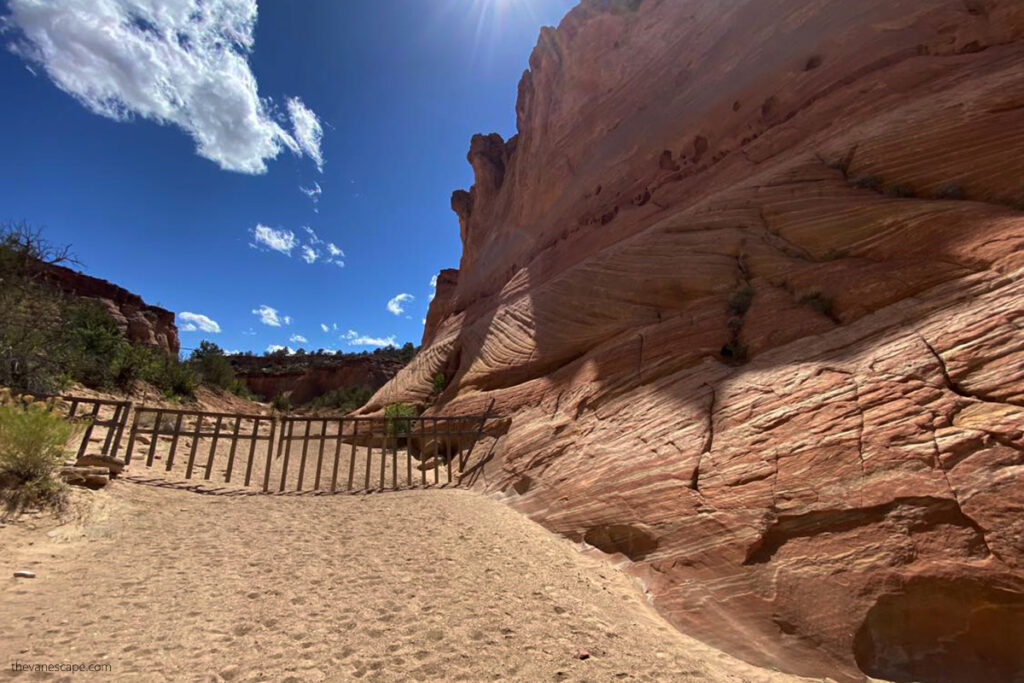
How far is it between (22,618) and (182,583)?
3.98ft

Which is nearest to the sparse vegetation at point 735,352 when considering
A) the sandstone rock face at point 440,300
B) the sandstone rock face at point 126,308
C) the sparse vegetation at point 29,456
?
the sparse vegetation at point 29,456

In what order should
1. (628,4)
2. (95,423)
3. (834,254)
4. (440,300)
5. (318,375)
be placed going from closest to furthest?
(834,254), (95,423), (628,4), (440,300), (318,375)

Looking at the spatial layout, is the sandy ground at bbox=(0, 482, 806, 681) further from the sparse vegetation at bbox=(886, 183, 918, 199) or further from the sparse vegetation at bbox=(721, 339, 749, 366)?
the sparse vegetation at bbox=(886, 183, 918, 199)

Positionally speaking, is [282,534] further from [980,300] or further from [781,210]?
[781,210]

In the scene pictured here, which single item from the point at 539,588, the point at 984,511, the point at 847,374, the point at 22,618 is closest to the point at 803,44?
the point at 847,374

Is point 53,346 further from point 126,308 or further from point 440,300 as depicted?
point 126,308

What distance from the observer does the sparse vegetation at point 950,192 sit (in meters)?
7.18

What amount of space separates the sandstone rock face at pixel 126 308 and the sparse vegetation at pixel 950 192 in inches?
1420

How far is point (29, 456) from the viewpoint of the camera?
5.89 m

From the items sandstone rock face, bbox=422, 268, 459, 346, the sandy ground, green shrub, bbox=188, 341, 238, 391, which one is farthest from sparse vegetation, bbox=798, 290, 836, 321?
green shrub, bbox=188, 341, 238, 391

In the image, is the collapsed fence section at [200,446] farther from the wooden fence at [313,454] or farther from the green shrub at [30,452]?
the green shrub at [30,452]

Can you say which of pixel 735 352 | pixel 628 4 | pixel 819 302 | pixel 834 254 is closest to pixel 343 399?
pixel 628 4

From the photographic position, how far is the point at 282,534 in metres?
6.59

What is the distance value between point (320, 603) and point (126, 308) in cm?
4054
